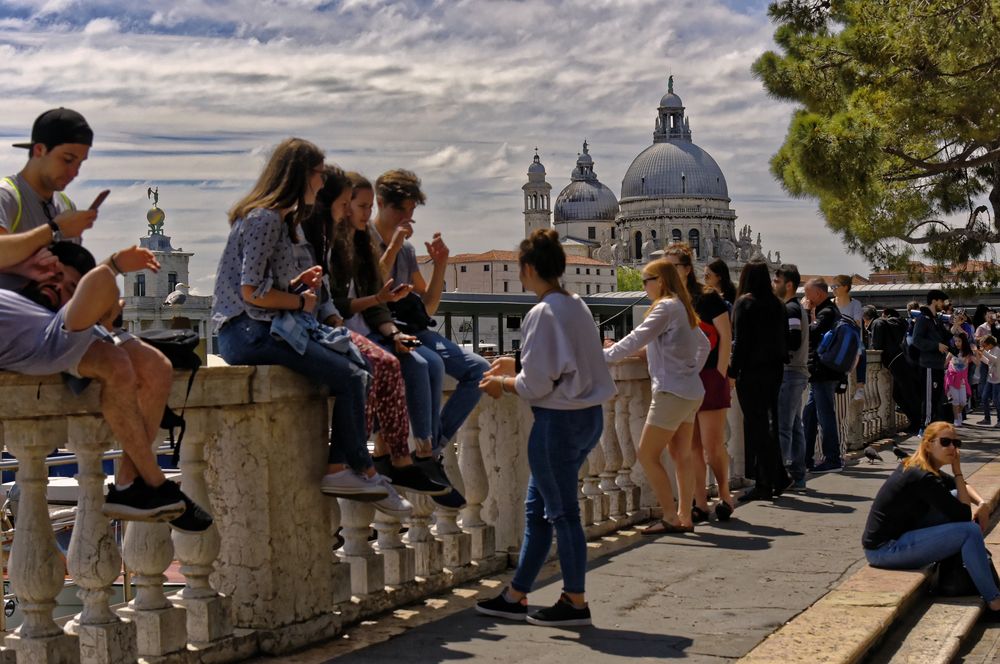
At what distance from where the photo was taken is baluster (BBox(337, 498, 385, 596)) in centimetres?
498

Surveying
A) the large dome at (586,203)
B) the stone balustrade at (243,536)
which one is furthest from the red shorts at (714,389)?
the large dome at (586,203)

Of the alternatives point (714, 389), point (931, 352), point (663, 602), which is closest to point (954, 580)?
point (663, 602)

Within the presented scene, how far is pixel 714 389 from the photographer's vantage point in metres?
7.99

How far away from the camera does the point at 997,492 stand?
8633 mm

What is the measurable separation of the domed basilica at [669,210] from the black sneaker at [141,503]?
148 meters

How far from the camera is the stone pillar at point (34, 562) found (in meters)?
3.62

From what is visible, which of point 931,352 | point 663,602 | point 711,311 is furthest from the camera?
point 931,352

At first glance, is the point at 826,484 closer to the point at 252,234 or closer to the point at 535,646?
the point at 535,646

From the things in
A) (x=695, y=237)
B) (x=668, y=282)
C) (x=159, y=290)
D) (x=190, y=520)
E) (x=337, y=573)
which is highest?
(x=695, y=237)

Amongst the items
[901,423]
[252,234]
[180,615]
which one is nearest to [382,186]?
[252,234]

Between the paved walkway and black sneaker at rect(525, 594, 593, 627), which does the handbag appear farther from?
black sneaker at rect(525, 594, 593, 627)

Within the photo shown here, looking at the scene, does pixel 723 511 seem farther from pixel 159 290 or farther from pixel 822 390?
pixel 159 290

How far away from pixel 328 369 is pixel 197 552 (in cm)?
72

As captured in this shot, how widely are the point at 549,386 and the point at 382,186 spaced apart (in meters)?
1.27
